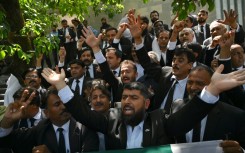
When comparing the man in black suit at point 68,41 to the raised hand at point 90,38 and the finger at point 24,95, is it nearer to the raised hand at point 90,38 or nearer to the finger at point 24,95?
the raised hand at point 90,38

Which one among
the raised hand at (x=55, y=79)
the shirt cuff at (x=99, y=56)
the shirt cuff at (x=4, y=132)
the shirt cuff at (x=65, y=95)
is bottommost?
the shirt cuff at (x=4, y=132)

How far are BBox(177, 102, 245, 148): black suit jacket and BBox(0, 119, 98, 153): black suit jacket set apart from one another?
4.25 feet

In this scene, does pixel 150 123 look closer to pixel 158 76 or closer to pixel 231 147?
pixel 231 147

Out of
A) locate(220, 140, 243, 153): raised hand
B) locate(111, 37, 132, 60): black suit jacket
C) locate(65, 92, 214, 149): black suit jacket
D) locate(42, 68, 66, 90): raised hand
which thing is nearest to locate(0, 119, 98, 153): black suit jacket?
locate(65, 92, 214, 149): black suit jacket

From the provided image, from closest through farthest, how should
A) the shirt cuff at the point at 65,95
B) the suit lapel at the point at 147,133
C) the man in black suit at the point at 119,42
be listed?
the suit lapel at the point at 147,133 → the shirt cuff at the point at 65,95 → the man in black suit at the point at 119,42

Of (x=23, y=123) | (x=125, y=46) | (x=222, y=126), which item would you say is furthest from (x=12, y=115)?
(x=125, y=46)

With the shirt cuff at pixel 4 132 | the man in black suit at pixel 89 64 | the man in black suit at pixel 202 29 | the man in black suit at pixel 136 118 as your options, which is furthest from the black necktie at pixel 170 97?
the man in black suit at pixel 202 29

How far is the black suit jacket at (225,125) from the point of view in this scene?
4.80 meters

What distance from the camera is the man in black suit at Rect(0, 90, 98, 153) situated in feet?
16.3

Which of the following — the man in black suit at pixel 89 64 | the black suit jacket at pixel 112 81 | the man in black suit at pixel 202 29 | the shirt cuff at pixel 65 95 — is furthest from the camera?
the man in black suit at pixel 202 29

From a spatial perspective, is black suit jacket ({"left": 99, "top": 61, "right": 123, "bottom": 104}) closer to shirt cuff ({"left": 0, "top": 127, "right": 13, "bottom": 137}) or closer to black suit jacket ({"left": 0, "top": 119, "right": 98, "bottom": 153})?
black suit jacket ({"left": 0, "top": 119, "right": 98, "bottom": 153})

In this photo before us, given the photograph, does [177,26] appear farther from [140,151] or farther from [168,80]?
[140,151]

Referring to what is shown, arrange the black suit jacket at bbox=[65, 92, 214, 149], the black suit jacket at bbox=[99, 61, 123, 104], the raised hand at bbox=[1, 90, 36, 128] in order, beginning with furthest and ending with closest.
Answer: the black suit jacket at bbox=[99, 61, 123, 104], the raised hand at bbox=[1, 90, 36, 128], the black suit jacket at bbox=[65, 92, 214, 149]

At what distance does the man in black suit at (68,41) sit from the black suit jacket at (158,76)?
693 cm
